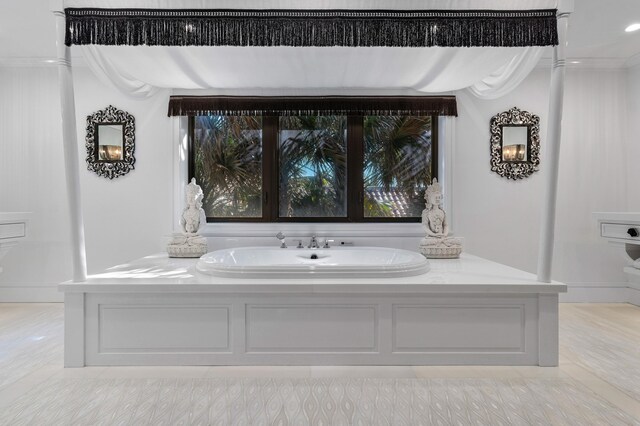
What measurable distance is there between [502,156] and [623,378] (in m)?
2.38

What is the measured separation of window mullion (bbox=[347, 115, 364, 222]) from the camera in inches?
167

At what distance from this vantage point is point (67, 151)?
2.49 m

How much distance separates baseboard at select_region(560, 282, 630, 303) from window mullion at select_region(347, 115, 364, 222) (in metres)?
2.42

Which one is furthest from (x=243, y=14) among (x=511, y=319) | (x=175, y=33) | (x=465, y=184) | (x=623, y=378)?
(x=623, y=378)

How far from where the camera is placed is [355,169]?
13.9ft

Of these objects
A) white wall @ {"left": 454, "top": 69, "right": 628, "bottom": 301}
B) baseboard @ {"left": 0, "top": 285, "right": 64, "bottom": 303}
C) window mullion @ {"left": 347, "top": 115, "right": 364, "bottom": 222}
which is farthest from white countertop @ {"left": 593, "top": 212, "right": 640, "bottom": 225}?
baseboard @ {"left": 0, "top": 285, "right": 64, "bottom": 303}

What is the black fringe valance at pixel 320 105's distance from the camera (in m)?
4.09

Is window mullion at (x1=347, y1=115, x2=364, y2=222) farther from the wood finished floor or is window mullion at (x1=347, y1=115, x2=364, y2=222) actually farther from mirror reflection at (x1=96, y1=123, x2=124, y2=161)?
mirror reflection at (x1=96, y1=123, x2=124, y2=161)

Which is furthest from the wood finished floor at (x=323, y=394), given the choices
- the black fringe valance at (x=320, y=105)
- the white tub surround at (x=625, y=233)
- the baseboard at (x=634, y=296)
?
the black fringe valance at (x=320, y=105)

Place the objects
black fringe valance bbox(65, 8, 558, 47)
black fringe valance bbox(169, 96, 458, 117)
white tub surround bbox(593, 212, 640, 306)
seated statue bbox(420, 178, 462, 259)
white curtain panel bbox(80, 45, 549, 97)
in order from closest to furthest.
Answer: black fringe valance bbox(65, 8, 558, 47) < white curtain panel bbox(80, 45, 549, 97) < white tub surround bbox(593, 212, 640, 306) < seated statue bbox(420, 178, 462, 259) < black fringe valance bbox(169, 96, 458, 117)

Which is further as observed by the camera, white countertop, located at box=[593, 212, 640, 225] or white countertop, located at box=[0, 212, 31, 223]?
white countertop, located at box=[0, 212, 31, 223]

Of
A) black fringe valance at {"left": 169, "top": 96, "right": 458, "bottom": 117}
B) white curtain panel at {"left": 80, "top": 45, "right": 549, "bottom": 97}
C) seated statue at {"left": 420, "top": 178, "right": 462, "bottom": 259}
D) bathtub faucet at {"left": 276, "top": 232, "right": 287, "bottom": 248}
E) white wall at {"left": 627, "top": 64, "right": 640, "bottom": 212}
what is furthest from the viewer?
white wall at {"left": 627, "top": 64, "right": 640, "bottom": 212}

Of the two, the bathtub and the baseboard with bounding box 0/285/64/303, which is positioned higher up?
the bathtub

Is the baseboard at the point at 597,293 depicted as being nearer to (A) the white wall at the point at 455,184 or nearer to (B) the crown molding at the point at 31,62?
(A) the white wall at the point at 455,184
